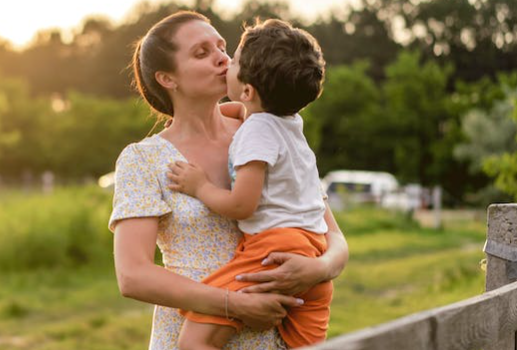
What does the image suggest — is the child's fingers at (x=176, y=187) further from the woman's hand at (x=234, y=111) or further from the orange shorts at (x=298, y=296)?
the woman's hand at (x=234, y=111)

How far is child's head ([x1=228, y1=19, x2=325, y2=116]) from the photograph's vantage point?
82.8 inches

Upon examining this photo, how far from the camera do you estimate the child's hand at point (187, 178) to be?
2152mm

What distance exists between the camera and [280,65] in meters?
2.10

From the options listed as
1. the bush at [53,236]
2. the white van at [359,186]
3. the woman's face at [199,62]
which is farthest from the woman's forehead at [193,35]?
the white van at [359,186]

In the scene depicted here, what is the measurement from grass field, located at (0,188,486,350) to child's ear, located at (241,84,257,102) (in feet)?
18.7

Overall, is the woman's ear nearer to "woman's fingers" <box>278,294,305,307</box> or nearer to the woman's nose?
the woman's nose

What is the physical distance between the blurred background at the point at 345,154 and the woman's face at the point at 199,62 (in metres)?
2.50

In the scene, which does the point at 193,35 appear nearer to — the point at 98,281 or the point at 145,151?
the point at 145,151

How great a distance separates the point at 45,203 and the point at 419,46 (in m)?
36.6

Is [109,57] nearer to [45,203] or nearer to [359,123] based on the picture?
[359,123]

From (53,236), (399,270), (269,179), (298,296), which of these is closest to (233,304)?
(298,296)

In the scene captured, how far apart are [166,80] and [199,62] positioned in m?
0.12

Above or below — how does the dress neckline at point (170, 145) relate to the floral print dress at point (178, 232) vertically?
above

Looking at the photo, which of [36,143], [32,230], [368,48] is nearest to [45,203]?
[32,230]
